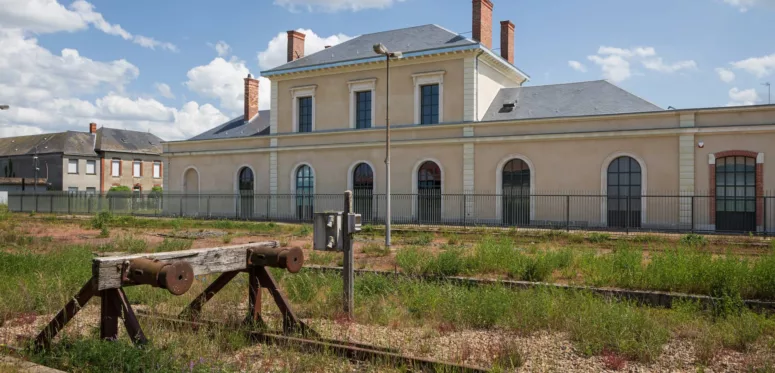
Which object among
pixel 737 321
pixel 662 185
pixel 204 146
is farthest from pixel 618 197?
pixel 204 146

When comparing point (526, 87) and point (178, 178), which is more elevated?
point (526, 87)

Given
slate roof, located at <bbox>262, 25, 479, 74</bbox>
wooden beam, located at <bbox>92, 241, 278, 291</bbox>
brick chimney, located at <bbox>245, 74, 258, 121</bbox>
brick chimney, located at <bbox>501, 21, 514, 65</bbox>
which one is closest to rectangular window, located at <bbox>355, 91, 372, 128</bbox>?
slate roof, located at <bbox>262, 25, 479, 74</bbox>

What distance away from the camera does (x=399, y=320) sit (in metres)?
7.02

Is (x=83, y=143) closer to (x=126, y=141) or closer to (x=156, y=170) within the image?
(x=126, y=141)

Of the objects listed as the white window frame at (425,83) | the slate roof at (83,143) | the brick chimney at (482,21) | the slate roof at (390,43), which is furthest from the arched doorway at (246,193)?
the slate roof at (83,143)

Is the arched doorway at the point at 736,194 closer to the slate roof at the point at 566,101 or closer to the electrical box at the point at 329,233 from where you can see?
the slate roof at the point at 566,101

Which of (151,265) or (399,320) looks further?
(399,320)

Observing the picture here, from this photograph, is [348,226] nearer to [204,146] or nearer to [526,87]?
[526,87]

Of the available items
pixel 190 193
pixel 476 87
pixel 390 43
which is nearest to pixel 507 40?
pixel 476 87

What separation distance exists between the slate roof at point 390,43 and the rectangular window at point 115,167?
3030 cm

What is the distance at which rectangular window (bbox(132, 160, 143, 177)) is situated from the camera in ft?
191

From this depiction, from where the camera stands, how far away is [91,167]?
5566cm

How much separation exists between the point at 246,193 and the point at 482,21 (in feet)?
51.0

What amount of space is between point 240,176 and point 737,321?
30.5m
